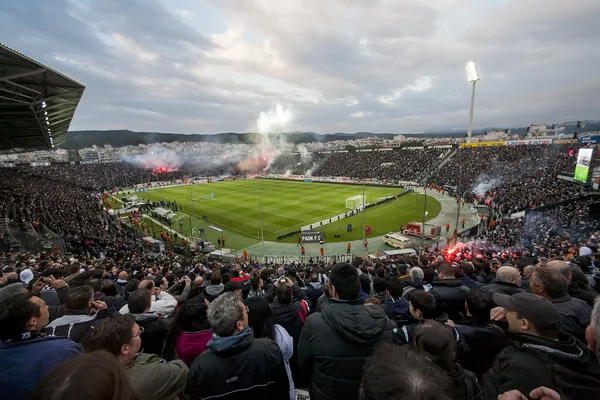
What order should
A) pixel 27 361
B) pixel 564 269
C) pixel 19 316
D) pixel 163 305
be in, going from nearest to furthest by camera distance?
1. pixel 27 361
2. pixel 19 316
3. pixel 163 305
4. pixel 564 269

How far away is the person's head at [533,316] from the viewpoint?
2.56 metres

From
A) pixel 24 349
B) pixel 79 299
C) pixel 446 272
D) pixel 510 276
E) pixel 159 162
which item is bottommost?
pixel 159 162

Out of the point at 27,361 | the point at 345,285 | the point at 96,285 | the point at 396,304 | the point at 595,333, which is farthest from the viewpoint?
the point at 96,285

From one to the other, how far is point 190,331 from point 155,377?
1.17m

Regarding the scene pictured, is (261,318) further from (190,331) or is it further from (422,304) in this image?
(422,304)

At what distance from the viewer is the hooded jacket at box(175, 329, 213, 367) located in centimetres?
369

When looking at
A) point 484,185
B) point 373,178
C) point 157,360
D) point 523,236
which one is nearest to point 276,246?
point 523,236

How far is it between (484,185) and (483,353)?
49396 millimetres

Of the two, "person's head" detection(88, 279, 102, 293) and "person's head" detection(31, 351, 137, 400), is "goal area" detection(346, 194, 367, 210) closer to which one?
"person's head" detection(88, 279, 102, 293)

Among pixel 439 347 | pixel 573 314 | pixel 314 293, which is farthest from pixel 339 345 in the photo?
pixel 314 293

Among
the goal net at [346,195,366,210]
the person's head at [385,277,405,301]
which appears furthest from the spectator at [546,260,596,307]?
the goal net at [346,195,366,210]

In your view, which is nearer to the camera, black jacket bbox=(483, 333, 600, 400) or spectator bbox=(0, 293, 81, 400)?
black jacket bbox=(483, 333, 600, 400)

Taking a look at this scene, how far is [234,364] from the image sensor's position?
8.98ft

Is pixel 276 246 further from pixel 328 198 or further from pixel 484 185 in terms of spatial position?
pixel 484 185
